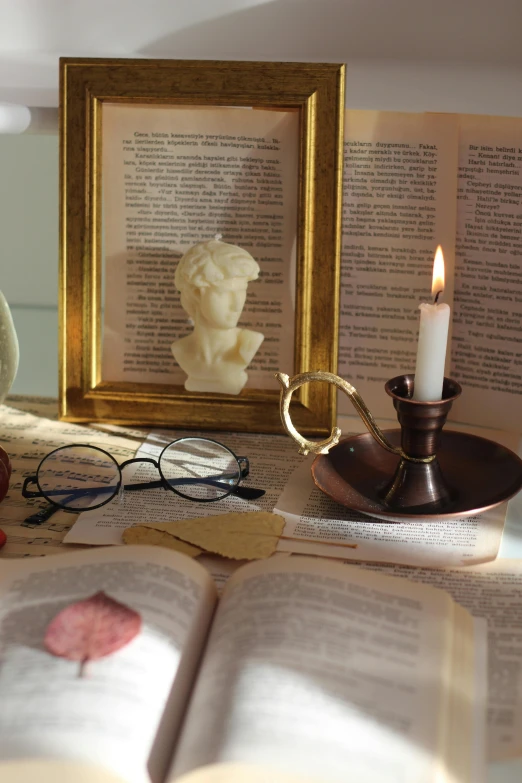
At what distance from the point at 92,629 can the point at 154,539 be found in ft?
0.64

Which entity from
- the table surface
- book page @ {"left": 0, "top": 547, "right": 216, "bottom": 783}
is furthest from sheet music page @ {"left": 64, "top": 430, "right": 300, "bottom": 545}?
the table surface

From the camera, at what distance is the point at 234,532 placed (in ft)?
2.59

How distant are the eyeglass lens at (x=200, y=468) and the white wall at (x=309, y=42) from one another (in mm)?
321

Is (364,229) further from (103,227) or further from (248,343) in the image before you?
(103,227)

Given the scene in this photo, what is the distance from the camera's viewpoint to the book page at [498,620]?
56 centimetres

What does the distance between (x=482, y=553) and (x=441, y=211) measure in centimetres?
42

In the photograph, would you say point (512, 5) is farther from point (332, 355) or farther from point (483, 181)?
point (332, 355)

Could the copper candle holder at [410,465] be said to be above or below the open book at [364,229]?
below

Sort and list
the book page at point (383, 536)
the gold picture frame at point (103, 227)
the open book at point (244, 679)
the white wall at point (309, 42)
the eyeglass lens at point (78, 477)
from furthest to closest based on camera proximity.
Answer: the white wall at point (309, 42) → the gold picture frame at point (103, 227) → the eyeglass lens at point (78, 477) → the book page at point (383, 536) → the open book at point (244, 679)

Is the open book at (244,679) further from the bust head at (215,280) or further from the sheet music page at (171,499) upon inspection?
the bust head at (215,280)

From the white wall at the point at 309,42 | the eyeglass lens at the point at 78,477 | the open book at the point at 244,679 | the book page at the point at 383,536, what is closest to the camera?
the open book at the point at 244,679

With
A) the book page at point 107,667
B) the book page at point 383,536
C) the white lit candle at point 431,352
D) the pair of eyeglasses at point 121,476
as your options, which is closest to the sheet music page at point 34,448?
the pair of eyeglasses at point 121,476

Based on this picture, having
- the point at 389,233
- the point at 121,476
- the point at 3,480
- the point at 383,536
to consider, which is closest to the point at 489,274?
the point at 389,233

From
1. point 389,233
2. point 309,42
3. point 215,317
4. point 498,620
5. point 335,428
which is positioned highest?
point 309,42
